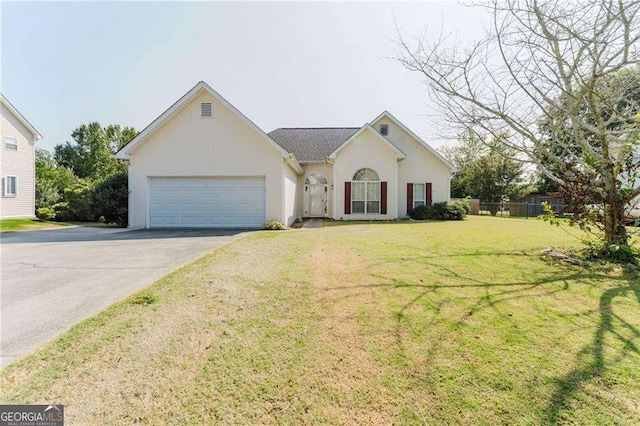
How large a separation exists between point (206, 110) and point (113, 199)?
6645mm

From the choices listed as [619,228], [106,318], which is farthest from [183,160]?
[619,228]

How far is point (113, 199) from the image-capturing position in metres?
14.5

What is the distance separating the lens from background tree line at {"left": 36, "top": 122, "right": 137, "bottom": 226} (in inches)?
575

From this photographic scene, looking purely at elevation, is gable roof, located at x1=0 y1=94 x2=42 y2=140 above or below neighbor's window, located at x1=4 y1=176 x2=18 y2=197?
above

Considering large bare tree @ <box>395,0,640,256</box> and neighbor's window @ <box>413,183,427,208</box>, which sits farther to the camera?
neighbor's window @ <box>413,183,427,208</box>

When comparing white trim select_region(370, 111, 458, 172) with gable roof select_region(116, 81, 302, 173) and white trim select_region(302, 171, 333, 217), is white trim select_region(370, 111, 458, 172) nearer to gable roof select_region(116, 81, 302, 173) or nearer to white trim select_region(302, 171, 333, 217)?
white trim select_region(302, 171, 333, 217)

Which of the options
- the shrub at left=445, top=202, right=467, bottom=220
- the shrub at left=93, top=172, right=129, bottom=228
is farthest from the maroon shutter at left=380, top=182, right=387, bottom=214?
the shrub at left=93, top=172, right=129, bottom=228

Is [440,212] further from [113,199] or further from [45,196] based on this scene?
[45,196]

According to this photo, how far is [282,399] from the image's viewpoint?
2367 millimetres

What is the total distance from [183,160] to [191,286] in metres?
10.6

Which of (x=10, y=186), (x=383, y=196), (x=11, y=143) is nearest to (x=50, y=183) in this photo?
(x=10, y=186)

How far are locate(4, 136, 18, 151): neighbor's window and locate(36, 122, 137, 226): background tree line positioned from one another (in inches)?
150

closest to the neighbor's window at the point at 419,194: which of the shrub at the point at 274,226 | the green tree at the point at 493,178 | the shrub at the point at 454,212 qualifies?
the shrub at the point at 454,212

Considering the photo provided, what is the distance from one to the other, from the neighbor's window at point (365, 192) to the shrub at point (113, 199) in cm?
1232
